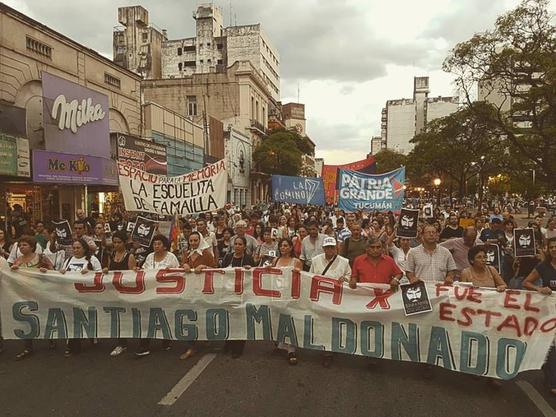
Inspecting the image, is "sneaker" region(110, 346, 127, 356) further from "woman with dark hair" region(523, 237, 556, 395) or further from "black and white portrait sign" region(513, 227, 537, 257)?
"black and white portrait sign" region(513, 227, 537, 257)

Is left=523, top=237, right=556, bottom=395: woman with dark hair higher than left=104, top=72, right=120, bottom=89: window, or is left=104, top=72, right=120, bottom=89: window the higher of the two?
left=104, top=72, right=120, bottom=89: window

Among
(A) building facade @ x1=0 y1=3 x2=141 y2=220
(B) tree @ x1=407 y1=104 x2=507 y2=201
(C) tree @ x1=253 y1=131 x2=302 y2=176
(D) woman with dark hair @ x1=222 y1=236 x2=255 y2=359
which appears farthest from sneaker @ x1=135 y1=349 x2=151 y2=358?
(C) tree @ x1=253 y1=131 x2=302 y2=176

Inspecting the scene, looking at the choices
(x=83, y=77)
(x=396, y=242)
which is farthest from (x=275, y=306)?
(x=83, y=77)

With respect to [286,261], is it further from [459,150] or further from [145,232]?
[459,150]

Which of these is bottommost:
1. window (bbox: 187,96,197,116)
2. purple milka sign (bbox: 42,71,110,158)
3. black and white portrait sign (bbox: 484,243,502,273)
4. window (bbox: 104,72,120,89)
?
black and white portrait sign (bbox: 484,243,502,273)

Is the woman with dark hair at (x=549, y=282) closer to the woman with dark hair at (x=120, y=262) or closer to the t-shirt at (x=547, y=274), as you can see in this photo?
the t-shirt at (x=547, y=274)

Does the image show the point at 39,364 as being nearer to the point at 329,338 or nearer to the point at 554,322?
the point at 329,338

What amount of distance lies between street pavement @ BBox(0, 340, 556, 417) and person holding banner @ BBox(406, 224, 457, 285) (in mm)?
1066

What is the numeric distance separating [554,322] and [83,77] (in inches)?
771

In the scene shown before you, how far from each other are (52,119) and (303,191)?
894 centimetres

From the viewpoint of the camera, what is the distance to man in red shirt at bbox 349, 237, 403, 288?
5461 mm

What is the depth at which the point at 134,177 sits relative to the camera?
7.95 m

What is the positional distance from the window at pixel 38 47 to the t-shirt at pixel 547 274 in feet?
57.3

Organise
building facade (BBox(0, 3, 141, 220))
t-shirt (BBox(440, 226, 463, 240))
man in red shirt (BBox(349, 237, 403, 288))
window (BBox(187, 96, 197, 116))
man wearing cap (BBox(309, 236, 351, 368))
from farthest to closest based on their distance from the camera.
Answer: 1. window (BBox(187, 96, 197, 116))
2. building facade (BBox(0, 3, 141, 220))
3. t-shirt (BBox(440, 226, 463, 240))
4. man wearing cap (BBox(309, 236, 351, 368))
5. man in red shirt (BBox(349, 237, 403, 288))
